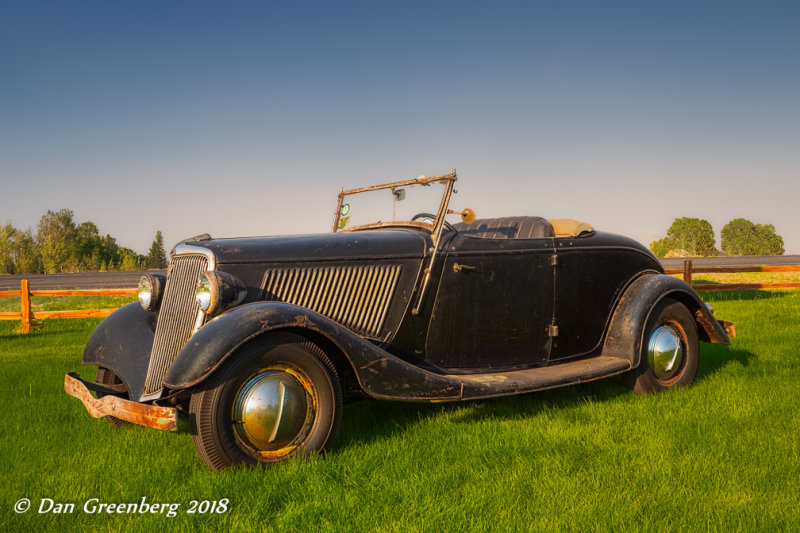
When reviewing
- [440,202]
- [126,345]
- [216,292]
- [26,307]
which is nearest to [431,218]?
[440,202]

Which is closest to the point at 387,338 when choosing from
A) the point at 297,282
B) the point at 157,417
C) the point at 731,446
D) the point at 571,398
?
the point at 297,282

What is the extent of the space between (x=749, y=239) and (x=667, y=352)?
6869 centimetres

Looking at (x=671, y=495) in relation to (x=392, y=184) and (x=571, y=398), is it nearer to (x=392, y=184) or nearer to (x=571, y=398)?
(x=571, y=398)

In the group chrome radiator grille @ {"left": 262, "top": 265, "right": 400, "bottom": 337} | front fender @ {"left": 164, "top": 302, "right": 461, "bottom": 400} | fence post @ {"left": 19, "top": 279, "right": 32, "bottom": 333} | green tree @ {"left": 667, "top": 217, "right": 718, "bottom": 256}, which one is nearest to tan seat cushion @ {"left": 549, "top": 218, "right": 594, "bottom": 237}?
chrome radiator grille @ {"left": 262, "top": 265, "right": 400, "bottom": 337}

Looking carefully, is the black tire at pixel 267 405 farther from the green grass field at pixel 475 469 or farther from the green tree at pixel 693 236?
the green tree at pixel 693 236

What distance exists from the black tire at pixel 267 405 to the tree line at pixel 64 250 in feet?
149

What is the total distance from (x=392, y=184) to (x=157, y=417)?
2.90m

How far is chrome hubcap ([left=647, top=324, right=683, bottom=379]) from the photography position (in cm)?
511

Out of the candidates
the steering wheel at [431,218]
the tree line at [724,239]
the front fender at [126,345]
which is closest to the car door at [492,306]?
the steering wheel at [431,218]

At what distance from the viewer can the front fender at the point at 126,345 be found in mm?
4097

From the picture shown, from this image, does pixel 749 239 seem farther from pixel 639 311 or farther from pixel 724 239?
pixel 639 311

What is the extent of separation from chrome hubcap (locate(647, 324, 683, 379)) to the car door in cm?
103

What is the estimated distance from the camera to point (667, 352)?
5.15 meters

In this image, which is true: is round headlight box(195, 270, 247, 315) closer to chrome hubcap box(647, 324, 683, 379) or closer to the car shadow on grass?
chrome hubcap box(647, 324, 683, 379)
